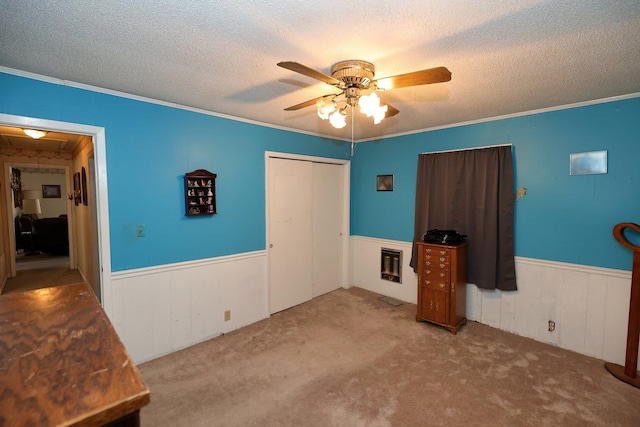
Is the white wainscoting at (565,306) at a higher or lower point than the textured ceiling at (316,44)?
lower

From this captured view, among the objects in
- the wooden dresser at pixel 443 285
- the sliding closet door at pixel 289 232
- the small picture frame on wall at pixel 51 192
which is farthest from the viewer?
the small picture frame on wall at pixel 51 192

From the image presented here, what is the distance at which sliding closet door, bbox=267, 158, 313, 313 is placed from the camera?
12.1ft

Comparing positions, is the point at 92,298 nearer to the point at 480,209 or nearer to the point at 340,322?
the point at 340,322

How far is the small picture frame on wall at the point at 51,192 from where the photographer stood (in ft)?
27.4

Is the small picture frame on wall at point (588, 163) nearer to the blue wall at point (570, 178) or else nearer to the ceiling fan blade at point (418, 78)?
the blue wall at point (570, 178)

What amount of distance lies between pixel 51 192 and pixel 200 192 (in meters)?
8.56

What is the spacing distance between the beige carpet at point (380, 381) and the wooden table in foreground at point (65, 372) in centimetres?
140

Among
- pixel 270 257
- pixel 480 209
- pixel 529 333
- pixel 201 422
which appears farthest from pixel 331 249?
pixel 201 422

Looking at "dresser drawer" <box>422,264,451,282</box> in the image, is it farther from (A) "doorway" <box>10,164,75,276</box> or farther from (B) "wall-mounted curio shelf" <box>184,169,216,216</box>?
(A) "doorway" <box>10,164,75,276</box>

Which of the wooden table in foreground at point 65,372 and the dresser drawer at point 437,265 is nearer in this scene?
the wooden table in foreground at point 65,372

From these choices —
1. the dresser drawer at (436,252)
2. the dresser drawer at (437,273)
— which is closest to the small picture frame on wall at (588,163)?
the dresser drawer at (436,252)

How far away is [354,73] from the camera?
5.97 ft

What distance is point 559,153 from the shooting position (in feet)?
9.45

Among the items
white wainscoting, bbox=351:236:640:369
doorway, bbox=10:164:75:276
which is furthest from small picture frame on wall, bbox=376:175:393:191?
doorway, bbox=10:164:75:276
